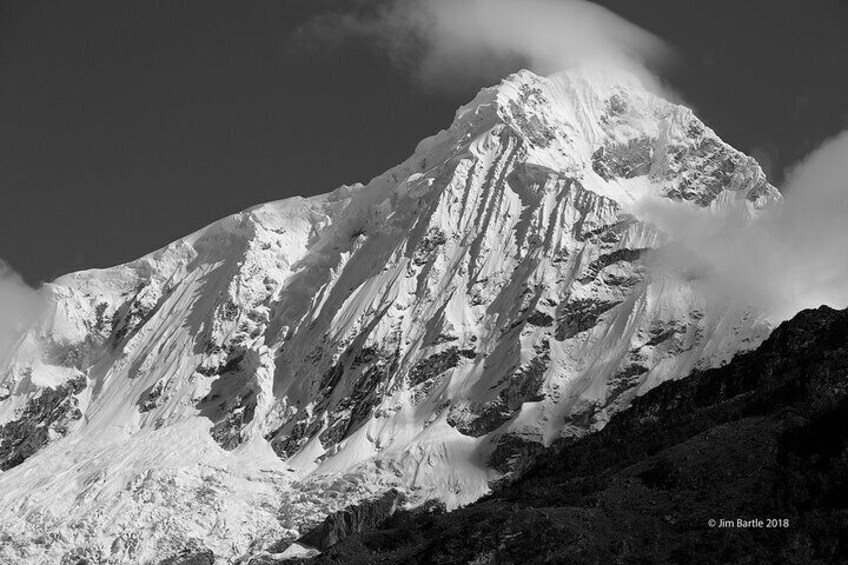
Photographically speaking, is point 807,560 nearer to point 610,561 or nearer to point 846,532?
point 846,532

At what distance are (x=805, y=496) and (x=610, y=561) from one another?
21213 millimetres

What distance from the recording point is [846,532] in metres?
177

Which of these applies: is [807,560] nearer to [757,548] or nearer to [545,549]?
[757,548]

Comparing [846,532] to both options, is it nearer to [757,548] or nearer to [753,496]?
[757,548]

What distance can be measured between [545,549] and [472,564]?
327 inches

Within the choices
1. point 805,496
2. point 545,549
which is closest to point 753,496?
point 805,496

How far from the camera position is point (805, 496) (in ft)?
631

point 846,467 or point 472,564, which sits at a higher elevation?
point 846,467

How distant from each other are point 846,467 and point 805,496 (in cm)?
645

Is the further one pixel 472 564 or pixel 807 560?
pixel 472 564

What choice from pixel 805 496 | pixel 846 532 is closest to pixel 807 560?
pixel 846 532

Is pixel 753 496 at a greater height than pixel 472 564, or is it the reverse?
pixel 753 496

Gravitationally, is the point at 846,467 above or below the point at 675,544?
above

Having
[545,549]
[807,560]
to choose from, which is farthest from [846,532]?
[545,549]
